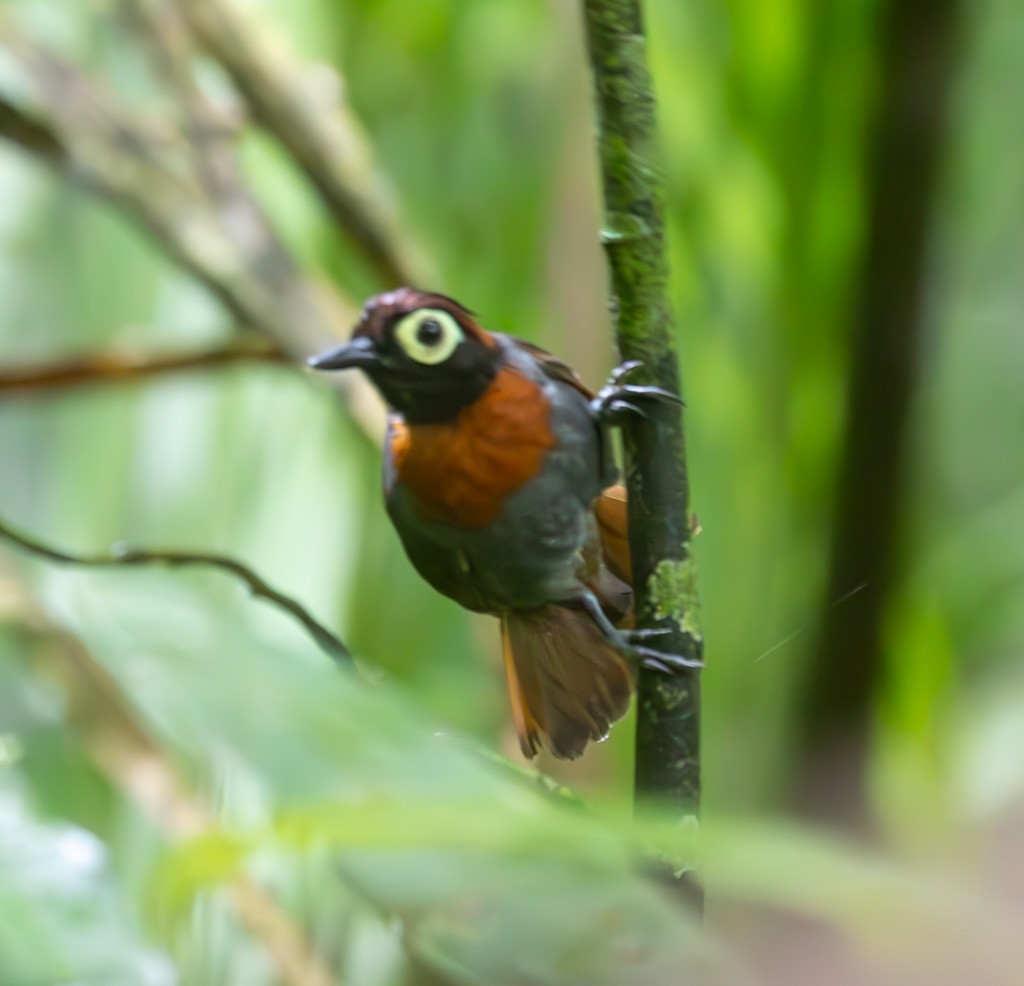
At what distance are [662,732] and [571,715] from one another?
1.6 inches

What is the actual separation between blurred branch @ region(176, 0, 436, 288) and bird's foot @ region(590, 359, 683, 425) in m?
0.50

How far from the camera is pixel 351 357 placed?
26cm

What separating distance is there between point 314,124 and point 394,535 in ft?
1.56

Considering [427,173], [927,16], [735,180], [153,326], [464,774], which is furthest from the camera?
[153,326]

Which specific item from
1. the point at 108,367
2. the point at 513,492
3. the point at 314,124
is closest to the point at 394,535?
the point at 513,492

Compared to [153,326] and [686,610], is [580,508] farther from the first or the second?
[153,326]

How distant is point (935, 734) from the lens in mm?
590

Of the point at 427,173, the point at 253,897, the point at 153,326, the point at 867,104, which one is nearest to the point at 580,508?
the point at 253,897

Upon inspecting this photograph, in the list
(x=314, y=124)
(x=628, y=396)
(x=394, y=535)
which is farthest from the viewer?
(x=314, y=124)

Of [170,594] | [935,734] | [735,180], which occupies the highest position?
[735,180]

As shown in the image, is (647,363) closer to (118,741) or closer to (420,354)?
(420,354)

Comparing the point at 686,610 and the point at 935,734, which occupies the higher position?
the point at 686,610

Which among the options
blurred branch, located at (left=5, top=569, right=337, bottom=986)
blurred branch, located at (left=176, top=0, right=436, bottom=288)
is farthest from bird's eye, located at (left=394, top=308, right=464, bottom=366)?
blurred branch, located at (left=176, top=0, right=436, bottom=288)

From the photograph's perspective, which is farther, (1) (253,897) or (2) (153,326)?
(2) (153,326)
